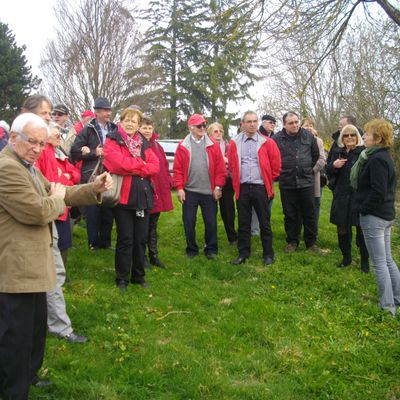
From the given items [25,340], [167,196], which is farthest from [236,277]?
[25,340]

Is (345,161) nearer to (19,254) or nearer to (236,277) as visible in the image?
(236,277)

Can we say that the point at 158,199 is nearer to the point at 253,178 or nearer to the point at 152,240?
the point at 152,240

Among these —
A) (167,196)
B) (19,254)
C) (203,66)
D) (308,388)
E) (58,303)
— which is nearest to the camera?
(19,254)

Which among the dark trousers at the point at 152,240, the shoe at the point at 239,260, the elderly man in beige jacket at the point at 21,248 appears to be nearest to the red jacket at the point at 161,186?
the dark trousers at the point at 152,240

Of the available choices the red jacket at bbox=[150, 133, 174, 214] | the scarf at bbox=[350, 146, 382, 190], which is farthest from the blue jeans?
the red jacket at bbox=[150, 133, 174, 214]

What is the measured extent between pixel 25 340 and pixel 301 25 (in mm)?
5772

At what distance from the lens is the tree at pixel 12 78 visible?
26906 millimetres

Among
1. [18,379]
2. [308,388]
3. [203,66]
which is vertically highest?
[203,66]

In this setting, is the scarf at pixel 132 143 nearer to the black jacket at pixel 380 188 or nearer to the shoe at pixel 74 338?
the shoe at pixel 74 338

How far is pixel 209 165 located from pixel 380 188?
2.76m

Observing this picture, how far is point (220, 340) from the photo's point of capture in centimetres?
396

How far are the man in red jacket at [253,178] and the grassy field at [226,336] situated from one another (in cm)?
39

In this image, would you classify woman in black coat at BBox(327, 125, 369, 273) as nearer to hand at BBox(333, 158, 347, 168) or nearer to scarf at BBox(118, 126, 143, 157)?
hand at BBox(333, 158, 347, 168)

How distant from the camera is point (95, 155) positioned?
630cm
